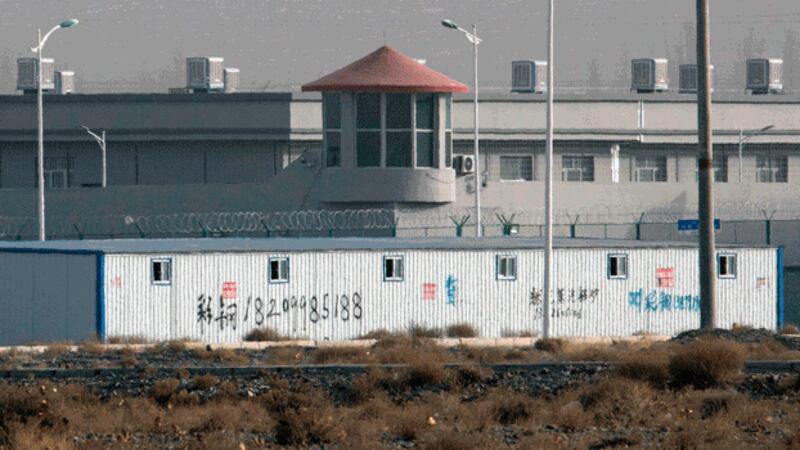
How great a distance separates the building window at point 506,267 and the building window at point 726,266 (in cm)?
631

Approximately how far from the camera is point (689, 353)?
1085 inches

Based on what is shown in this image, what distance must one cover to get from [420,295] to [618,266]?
5.77 m

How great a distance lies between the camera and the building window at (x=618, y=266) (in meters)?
46.9

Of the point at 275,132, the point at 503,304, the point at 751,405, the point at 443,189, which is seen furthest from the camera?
the point at 275,132

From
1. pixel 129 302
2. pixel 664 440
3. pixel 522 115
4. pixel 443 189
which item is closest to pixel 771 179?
pixel 522 115

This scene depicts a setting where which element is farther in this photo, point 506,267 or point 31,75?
point 31,75

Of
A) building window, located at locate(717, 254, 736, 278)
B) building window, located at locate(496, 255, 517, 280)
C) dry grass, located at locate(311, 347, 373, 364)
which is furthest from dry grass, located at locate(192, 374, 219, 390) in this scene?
building window, located at locate(717, 254, 736, 278)

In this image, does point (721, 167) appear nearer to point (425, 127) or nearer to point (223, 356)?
point (425, 127)

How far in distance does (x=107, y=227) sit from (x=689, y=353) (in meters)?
40.4

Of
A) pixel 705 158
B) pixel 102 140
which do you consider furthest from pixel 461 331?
pixel 102 140

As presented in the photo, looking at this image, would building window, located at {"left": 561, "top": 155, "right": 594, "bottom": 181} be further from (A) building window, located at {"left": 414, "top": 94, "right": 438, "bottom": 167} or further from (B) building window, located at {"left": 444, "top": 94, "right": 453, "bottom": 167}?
(A) building window, located at {"left": 414, "top": 94, "right": 438, "bottom": 167}

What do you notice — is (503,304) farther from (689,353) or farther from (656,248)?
(689,353)

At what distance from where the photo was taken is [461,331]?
144 ft

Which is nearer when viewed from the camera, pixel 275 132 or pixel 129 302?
pixel 129 302
